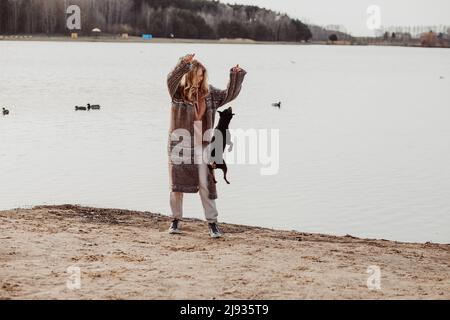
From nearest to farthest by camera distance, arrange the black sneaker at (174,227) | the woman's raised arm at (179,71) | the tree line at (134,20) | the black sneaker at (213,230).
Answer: the woman's raised arm at (179,71) < the black sneaker at (213,230) < the black sneaker at (174,227) < the tree line at (134,20)

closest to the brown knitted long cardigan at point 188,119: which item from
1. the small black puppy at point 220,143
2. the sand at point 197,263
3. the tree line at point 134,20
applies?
the small black puppy at point 220,143

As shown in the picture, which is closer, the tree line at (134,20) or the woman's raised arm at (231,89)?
the woman's raised arm at (231,89)

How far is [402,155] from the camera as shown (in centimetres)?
2473

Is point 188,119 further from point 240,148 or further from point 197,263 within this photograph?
point 240,148

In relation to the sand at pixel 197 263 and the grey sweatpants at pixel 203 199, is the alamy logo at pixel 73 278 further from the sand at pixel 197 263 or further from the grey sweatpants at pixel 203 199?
the grey sweatpants at pixel 203 199

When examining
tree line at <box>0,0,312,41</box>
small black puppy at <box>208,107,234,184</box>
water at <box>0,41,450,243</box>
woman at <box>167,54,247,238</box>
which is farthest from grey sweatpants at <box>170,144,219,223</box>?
tree line at <box>0,0,312,41</box>

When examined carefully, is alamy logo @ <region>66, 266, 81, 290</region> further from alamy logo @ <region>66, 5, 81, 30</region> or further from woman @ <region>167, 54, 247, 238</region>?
alamy logo @ <region>66, 5, 81, 30</region>

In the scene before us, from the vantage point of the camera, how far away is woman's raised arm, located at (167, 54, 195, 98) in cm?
907

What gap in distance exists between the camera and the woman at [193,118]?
30.1 ft

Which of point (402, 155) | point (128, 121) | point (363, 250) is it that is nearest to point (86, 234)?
point (363, 250)

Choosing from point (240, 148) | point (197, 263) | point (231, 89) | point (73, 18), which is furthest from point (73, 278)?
point (73, 18)

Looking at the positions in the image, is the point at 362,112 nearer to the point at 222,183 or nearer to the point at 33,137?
the point at 33,137

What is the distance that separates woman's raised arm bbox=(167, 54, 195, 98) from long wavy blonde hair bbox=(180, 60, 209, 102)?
0.06 metres

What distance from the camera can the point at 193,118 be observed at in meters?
9.29
